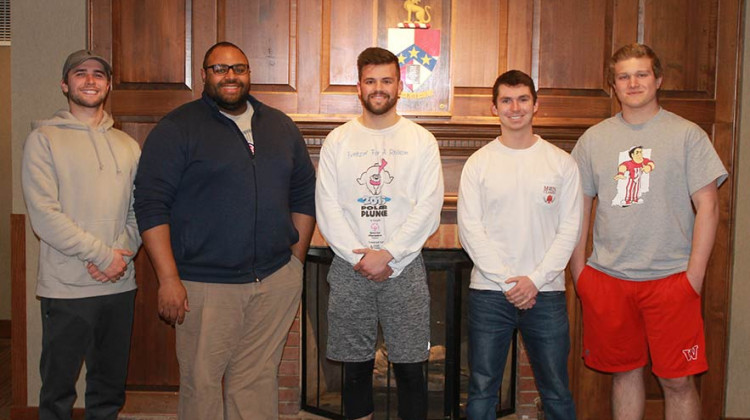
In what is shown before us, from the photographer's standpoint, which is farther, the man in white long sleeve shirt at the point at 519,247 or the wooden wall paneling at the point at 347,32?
the wooden wall paneling at the point at 347,32

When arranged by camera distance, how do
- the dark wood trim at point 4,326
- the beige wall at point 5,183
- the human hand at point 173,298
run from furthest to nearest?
the dark wood trim at point 4,326, the beige wall at point 5,183, the human hand at point 173,298

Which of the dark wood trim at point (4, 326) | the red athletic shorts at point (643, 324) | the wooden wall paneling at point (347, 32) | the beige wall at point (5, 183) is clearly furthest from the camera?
the dark wood trim at point (4, 326)

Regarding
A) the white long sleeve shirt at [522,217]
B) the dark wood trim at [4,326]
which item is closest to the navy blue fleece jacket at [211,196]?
the white long sleeve shirt at [522,217]

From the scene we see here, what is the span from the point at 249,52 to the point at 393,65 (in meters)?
0.84

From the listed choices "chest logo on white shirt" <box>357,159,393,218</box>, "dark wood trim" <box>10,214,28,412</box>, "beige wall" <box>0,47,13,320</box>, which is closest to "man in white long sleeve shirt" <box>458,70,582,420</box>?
"chest logo on white shirt" <box>357,159,393,218</box>

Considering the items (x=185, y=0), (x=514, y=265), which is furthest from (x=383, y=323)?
(x=185, y=0)

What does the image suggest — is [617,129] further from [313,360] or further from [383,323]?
[313,360]

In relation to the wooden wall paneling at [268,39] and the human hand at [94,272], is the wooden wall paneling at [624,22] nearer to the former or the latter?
the wooden wall paneling at [268,39]

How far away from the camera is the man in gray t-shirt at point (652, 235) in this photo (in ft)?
7.55

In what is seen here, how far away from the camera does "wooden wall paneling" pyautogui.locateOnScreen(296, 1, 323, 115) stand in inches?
113

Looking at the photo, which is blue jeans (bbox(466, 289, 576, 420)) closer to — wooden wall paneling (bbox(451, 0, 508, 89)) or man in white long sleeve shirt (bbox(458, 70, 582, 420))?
man in white long sleeve shirt (bbox(458, 70, 582, 420))

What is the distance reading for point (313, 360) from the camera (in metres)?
3.15

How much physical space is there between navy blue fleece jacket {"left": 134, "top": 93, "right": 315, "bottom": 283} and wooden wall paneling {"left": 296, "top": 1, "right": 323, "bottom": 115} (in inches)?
24.6

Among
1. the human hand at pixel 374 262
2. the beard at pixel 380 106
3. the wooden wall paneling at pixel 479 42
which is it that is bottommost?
the human hand at pixel 374 262
